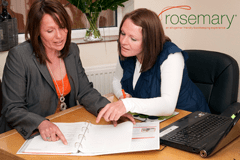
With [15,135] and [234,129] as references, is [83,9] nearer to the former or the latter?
[15,135]

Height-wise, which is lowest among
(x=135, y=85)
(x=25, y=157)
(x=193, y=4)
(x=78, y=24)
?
(x=25, y=157)

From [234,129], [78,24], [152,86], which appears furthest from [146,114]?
[78,24]

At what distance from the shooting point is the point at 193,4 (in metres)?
2.43

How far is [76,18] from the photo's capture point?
98.5 inches

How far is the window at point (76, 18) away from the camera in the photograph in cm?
214

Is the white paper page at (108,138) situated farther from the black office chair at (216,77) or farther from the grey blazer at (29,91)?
the black office chair at (216,77)

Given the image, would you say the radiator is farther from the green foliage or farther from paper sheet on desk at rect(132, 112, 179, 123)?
paper sheet on desk at rect(132, 112, 179, 123)

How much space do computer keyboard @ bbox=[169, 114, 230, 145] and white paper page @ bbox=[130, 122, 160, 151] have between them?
0.24 feet

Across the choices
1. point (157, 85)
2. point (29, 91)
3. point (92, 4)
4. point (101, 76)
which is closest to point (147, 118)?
point (157, 85)

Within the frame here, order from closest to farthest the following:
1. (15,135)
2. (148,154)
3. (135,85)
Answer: (148,154), (15,135), (135,85)

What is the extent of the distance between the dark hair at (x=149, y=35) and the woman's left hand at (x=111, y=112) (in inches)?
16.3

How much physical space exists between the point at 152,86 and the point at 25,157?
781mm

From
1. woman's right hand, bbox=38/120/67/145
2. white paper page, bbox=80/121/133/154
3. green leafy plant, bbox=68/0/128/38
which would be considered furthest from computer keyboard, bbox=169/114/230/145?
green leafy plant, bbox=68/0/128/38

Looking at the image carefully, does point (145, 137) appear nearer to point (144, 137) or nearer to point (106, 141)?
point (144, 137)
